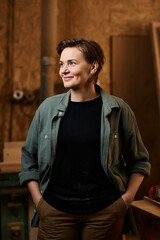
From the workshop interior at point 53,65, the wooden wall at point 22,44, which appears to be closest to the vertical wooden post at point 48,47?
the workshop interior at point 53,65

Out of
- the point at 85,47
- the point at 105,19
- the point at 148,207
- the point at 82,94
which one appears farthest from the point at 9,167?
the point at 105,19

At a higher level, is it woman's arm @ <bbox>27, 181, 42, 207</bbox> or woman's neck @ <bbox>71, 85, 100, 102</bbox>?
woman's neck @ <bbox>71, 85, 100, 102</bbox>

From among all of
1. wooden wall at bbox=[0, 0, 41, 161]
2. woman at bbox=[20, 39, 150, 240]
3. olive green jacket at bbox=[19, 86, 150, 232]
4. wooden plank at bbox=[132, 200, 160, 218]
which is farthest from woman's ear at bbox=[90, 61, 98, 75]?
wooden wall at bbox=[0, 0, 41, 161]

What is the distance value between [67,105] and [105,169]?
0.36 metres

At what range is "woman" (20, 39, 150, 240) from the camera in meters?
1.42

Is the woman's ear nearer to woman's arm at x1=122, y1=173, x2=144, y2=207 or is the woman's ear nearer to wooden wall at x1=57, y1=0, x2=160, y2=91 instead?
woman's arm at x1=122, y1=173, x2=144, y2=207

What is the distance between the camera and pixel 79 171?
1426mm

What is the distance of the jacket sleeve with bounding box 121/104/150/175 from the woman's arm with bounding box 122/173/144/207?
0.09 ft

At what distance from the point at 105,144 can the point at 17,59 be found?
211cm

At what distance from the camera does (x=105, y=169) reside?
1444 mm

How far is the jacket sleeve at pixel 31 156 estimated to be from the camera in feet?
5.15

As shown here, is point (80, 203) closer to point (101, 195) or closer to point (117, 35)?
point (101, 195)

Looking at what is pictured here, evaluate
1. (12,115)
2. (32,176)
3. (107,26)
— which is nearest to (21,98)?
(12,115)

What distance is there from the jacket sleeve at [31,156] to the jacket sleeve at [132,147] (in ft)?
1.44
